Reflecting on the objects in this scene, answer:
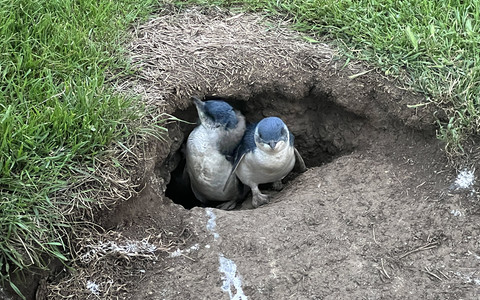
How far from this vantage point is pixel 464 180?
12.6 ft

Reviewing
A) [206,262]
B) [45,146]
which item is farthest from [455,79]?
[45,146]

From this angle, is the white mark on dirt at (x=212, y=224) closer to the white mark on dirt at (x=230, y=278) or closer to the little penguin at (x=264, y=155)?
the white mark on dirt at (x=230, y=278)

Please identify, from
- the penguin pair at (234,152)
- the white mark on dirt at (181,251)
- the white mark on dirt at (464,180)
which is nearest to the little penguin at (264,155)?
the penguin pair at (234,152)

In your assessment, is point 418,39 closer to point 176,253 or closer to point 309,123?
point 309,123

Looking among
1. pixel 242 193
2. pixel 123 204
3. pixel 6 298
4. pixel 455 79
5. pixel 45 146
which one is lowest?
pixel 242 193

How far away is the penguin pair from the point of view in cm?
432

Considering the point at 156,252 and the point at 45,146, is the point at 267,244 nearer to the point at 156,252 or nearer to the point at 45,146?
the point at 156,252

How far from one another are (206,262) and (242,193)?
1602mm

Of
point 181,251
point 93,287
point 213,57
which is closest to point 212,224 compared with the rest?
point 181,251

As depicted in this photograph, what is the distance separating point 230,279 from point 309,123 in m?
1.90

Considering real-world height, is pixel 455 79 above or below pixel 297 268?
above

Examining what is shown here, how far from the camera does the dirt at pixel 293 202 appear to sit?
134 inches

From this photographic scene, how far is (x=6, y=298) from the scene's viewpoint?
3305mm

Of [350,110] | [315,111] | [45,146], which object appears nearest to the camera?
[45,146]
